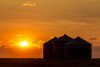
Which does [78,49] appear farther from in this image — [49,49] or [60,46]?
[49,49]

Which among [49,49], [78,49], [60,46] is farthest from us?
[49,49]

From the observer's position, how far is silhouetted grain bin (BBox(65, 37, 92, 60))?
283 ft

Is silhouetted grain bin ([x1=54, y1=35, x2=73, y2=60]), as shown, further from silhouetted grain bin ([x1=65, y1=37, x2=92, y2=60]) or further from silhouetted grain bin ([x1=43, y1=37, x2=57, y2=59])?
silhouetted grain bin ([x1=43, y1=37, x2=57, y2=59])

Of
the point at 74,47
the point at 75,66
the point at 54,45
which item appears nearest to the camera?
the point at 75,66

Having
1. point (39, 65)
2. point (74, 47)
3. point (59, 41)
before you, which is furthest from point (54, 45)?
point (39, 65)

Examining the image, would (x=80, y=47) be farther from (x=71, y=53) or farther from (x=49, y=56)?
(x=49, y=56)

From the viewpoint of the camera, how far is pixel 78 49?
8656cm

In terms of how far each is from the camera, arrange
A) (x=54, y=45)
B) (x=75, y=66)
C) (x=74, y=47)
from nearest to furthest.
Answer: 1. (x=75, y=66)
2. (x=74, y=47)
3. (x=54, y=45)

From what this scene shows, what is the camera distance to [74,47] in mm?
86375

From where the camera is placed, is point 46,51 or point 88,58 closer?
point 88,58

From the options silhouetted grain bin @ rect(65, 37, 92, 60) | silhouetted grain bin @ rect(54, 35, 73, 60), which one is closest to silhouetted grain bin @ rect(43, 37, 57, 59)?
silhouetted grain bin @ rect(54, 35, 73, 60)

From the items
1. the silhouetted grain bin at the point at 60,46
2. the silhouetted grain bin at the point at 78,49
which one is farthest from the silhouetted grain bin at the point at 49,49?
the silhouetted grain bin at the point at 78,49

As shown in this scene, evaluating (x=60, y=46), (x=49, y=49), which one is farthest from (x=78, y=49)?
(x=49, y=49)

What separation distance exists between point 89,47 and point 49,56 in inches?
588
